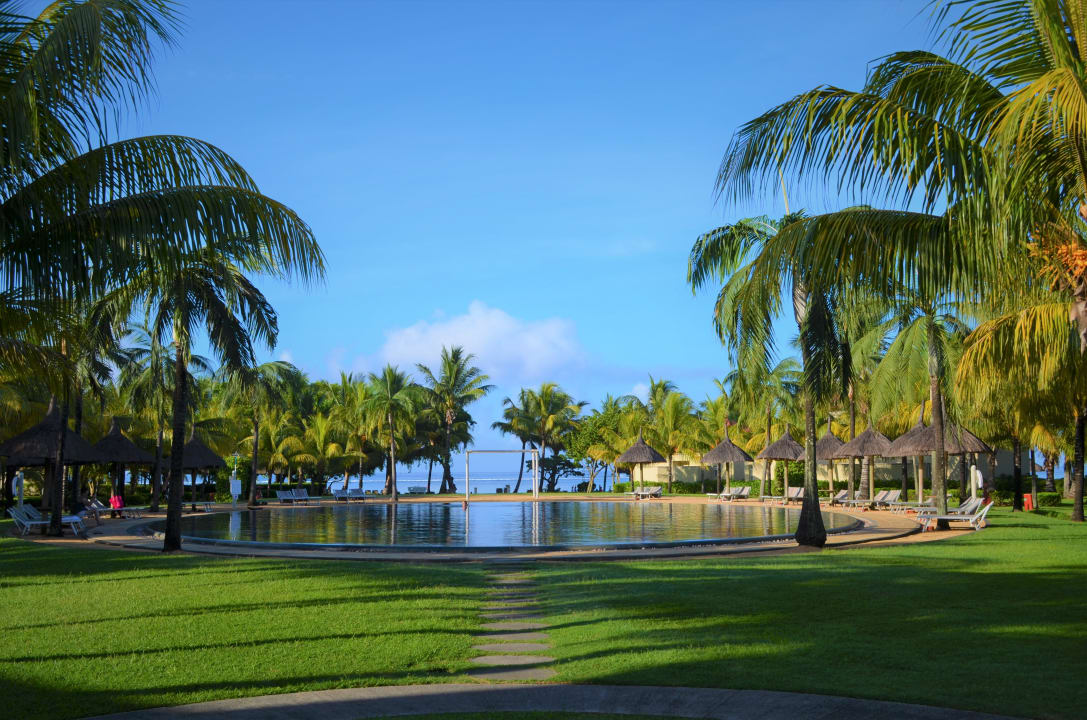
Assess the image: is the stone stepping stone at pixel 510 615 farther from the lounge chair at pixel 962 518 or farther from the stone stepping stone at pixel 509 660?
the lounge chair at pixel 962 518

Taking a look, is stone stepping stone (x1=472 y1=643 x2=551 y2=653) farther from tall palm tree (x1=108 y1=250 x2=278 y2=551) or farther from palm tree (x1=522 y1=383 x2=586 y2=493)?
palm tree (x1=522 y1=383 x2=586 y2=493)

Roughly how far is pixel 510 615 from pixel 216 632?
9.18ft

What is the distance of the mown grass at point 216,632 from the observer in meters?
5.86

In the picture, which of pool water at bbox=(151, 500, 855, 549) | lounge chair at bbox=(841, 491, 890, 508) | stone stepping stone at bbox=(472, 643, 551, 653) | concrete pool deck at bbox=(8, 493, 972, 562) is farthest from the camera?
lounge chair at bbox=(841, 491, 890, 508)

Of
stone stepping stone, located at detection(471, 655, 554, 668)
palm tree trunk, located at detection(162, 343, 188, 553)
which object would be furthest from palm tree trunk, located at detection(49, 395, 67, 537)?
stone stepping stone, located at detection(471, 655, 554, 668)

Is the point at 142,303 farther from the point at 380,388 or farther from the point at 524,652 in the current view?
the point at 380,388

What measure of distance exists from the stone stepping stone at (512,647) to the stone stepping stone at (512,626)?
67 cm

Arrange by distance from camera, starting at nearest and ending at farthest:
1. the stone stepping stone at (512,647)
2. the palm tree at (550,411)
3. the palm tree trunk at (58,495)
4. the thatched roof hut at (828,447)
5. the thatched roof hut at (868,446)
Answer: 1. the stone stepping stone at (512,647)
2. the palm tree trunk at (58,495)
3. the thatched roof hut at (868,446)
4. the thatched roof hut at (828,447)
5. the palm tree at (550,411)

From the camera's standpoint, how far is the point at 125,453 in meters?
26.9

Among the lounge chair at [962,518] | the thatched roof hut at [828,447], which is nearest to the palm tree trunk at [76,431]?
the lounge chair at [962,518]

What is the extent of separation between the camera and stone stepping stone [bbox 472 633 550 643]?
7.50m

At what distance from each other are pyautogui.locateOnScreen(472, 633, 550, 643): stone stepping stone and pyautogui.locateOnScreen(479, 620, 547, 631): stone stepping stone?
0.23 metres

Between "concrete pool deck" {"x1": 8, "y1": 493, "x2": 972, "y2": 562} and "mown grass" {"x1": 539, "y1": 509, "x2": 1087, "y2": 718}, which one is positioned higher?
"mown grass" {"x1": 539, "y1": 509, "x2": 1087, "y2": 718}

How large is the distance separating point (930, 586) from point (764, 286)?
4857mm
